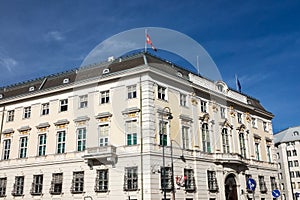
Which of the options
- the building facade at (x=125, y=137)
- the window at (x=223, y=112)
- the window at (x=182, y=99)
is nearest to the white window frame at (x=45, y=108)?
the building facade at (x=125, y=137)

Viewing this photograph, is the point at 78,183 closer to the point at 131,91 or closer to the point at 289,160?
the point at 131,91

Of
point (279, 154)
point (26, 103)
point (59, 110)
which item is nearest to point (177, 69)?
point (59, 110)

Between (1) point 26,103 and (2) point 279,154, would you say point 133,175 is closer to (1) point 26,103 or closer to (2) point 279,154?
(1) point 26,103

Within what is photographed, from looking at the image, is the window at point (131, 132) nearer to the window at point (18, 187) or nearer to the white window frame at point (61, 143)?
the white window frame at point (61, 143)

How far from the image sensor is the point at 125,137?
113 feet

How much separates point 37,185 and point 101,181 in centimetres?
922

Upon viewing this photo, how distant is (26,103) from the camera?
4334 centimetres

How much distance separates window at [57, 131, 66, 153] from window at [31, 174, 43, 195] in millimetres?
3954

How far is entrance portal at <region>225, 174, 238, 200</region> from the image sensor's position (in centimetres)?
4095

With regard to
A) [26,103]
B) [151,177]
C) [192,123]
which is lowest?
[151,177]

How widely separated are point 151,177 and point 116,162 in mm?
4186

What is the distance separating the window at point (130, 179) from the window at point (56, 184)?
8757mm

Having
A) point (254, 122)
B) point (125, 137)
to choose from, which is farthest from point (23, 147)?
point (254, 122)

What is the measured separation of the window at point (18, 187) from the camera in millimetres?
39469
